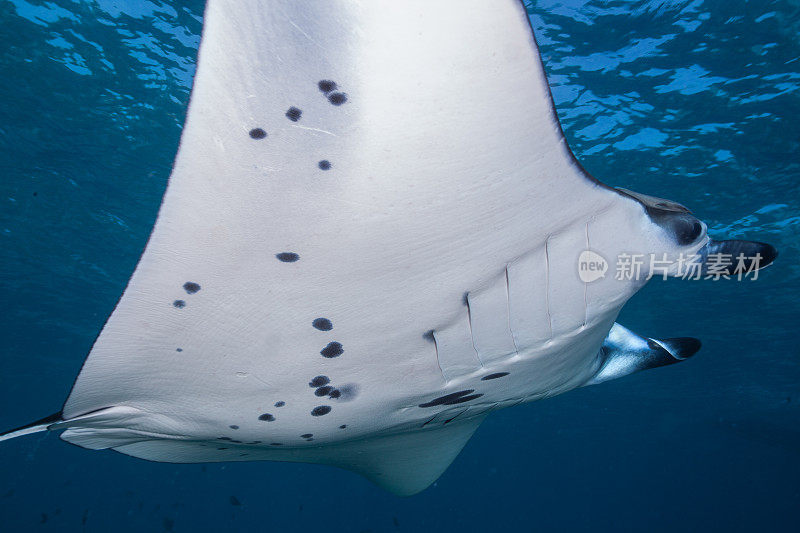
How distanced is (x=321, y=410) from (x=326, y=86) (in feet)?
5.63

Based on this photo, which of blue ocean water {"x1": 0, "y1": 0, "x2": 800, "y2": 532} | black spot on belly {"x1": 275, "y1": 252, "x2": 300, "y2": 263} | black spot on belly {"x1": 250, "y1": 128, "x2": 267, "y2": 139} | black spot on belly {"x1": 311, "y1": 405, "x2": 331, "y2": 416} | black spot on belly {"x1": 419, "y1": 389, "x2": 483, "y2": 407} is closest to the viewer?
black spot on belly {"x1": 250, "y1": 128, "x2": 267, "y2": 139}

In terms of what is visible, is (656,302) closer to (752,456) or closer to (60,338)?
(60,338)

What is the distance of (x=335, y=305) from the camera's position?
185cm

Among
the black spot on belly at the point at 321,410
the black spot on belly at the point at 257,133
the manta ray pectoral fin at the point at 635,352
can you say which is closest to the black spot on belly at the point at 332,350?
the black spot on belly at the point at 321,410

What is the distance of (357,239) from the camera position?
1.60 m

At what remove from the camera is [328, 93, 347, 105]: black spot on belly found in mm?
1232

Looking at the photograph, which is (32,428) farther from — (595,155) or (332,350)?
(595,155)

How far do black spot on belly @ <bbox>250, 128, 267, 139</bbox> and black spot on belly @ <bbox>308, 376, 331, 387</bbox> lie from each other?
1.25m

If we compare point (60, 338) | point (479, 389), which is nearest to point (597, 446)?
point (60, 338)

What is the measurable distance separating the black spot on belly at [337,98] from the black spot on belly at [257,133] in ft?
0.75

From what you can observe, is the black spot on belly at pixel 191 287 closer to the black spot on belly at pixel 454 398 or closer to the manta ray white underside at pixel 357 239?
the manta ray white underside at pixel 357 239

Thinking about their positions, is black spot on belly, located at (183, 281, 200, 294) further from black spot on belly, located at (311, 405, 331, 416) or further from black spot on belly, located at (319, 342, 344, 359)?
black spot on belly, located at (311, 405, 331, 416)

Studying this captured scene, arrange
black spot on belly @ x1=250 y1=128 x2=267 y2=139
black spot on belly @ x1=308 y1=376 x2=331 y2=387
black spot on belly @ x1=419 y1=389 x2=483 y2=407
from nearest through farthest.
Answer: black spot on belly @ x1=250 y1=128 x2=267 y2=139
black spot on belly @ x1=308 y1=376 x2=331 y2=387
black spot on belly @ x1=419 y1=389 x2=483 y2=407

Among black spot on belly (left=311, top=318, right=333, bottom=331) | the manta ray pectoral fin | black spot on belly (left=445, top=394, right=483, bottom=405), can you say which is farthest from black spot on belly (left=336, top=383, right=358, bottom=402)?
the manta ray pectoral fin
